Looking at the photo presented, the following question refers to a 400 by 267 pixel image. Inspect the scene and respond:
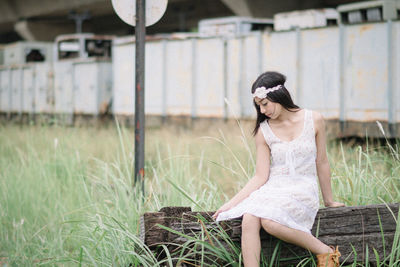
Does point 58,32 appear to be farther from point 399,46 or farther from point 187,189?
point 187,189

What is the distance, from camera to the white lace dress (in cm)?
307

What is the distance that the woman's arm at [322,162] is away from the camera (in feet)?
11.1

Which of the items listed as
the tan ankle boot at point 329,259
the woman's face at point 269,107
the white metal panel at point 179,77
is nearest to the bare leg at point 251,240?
the tan ankle boot at point 329,259

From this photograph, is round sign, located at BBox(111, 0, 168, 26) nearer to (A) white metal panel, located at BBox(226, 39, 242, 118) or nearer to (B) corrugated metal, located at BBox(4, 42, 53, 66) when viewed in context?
(A) white metal panel, located at BBox(226, 39, 242, 118)

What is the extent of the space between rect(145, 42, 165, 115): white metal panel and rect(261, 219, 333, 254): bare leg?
35.0 ft

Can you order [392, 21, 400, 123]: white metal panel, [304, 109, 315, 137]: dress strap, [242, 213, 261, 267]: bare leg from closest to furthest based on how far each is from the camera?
[242, 213, 261, 267]: bare leg < [304, 109, 315, 137]: dress strap < [392, 21, 400, 123]: white metal panel

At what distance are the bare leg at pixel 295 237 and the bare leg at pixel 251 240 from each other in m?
0.05

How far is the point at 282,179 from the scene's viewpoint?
3291mm

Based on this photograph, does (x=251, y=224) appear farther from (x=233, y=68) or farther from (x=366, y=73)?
(x=233, y=68)

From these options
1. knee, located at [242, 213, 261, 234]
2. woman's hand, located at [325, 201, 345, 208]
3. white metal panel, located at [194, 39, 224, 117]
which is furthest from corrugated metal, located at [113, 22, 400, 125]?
knee, located at [242, 213, 261, 234]

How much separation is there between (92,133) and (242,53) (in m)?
3.40

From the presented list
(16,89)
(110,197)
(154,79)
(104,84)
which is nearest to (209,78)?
(154,79)

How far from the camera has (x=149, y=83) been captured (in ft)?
45.6

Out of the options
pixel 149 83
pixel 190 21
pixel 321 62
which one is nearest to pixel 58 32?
pixel 190 21
